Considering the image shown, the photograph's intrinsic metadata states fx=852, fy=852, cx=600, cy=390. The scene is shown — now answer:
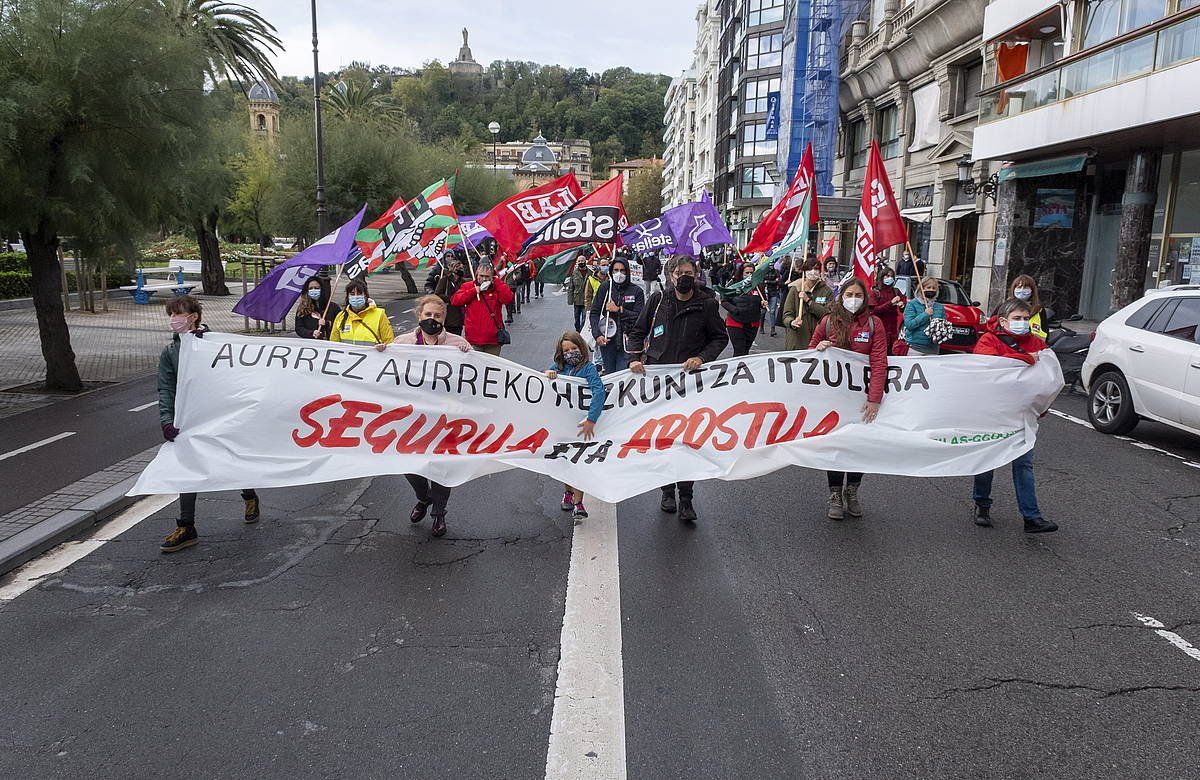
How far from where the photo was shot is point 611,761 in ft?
11.1

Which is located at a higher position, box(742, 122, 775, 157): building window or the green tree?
box(742, 122, 775, 157): building window

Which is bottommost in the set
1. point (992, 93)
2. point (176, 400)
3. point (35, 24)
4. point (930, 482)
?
point (930, 482)

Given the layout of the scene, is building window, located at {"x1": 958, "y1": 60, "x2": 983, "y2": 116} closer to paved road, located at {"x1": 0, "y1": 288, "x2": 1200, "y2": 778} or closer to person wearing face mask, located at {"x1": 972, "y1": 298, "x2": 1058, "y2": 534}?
person wearing face mask, located at {"x1": 972, "y1": 298, "x2": 1058, "y2": 534}

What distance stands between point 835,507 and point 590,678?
3.12 metres

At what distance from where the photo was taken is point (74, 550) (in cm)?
584

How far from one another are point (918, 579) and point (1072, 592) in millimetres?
872

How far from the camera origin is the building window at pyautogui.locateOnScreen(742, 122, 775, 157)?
202 feet

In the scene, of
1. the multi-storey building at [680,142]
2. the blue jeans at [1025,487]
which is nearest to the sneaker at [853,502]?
the blue jeans at [1025,487]

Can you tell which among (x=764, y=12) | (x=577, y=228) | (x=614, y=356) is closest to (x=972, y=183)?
(x=577, y=228)

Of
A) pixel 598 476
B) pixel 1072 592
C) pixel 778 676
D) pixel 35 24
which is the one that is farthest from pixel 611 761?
pixel 35 24

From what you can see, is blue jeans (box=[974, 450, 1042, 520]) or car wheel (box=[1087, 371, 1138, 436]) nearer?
blue jeans (box=[974, 450, 1042, 520])

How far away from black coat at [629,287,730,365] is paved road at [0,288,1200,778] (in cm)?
125

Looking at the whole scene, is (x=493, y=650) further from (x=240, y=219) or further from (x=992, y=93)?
(x=240, y=219)

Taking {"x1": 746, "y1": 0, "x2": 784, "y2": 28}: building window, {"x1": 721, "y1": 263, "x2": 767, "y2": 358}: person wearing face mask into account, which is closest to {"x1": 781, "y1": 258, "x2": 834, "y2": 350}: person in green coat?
{"x1": 721, "y1": 263, "x2": 767, "y2": 358}: person wearing face mask
